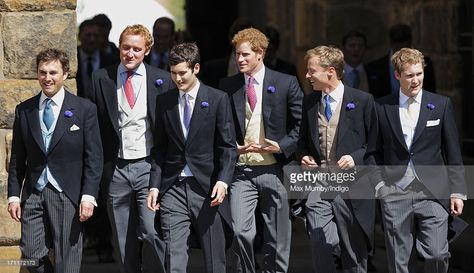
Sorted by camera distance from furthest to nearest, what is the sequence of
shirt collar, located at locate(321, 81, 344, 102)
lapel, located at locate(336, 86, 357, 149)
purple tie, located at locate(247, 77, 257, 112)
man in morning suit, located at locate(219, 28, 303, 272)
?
purple tie, located at locate(247, 77, 257, 112), man in morning suit, located at locate(219, 28, 303, 272), shirt collar, located at locate(321, 81, 344, 102), lapel, located at locate(336, 86, 357, 149)

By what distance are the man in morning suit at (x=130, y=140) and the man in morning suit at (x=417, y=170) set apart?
61.0 inches

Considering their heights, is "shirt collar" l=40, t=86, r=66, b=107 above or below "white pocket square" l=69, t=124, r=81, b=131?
above

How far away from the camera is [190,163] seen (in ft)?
34.3

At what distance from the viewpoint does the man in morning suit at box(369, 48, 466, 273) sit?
10.4m

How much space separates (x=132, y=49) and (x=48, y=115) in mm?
778

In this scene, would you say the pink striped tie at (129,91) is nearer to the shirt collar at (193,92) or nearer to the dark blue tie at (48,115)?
the shirt collar at (193,92)

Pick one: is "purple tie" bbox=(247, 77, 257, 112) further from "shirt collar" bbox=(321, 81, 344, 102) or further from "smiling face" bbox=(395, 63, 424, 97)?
"smiling face" bbox=(395, 63, 424, 97)

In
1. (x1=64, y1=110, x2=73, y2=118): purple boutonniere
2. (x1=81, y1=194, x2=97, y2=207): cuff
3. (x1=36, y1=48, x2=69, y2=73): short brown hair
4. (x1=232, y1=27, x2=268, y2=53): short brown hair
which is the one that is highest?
(x1=232, y1=27, x2=268, y2=53): short brown hair

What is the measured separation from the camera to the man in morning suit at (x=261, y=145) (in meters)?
10.8

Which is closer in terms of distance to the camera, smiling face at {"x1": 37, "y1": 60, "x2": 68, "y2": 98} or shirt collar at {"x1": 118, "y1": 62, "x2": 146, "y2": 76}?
smiling face at {"x1": 37, "y1": 60, "x2": 68, "y2": 98}

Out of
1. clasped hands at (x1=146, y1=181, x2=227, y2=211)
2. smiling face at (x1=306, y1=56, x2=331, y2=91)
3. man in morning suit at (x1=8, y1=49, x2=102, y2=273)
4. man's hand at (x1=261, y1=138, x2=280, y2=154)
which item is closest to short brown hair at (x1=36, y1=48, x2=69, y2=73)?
man in morning suit at (x1=8, y1=49, x2=102, y2=273)

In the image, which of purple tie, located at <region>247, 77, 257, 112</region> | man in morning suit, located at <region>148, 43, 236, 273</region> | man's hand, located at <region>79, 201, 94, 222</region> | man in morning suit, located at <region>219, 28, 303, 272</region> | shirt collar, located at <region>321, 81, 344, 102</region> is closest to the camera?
man's hand, located at <region>79, 201, 94, 222</region>

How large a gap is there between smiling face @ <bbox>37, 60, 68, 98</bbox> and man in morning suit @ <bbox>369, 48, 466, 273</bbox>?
2.14m

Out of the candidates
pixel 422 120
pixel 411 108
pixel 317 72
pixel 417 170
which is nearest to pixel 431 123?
pixel 422 120
